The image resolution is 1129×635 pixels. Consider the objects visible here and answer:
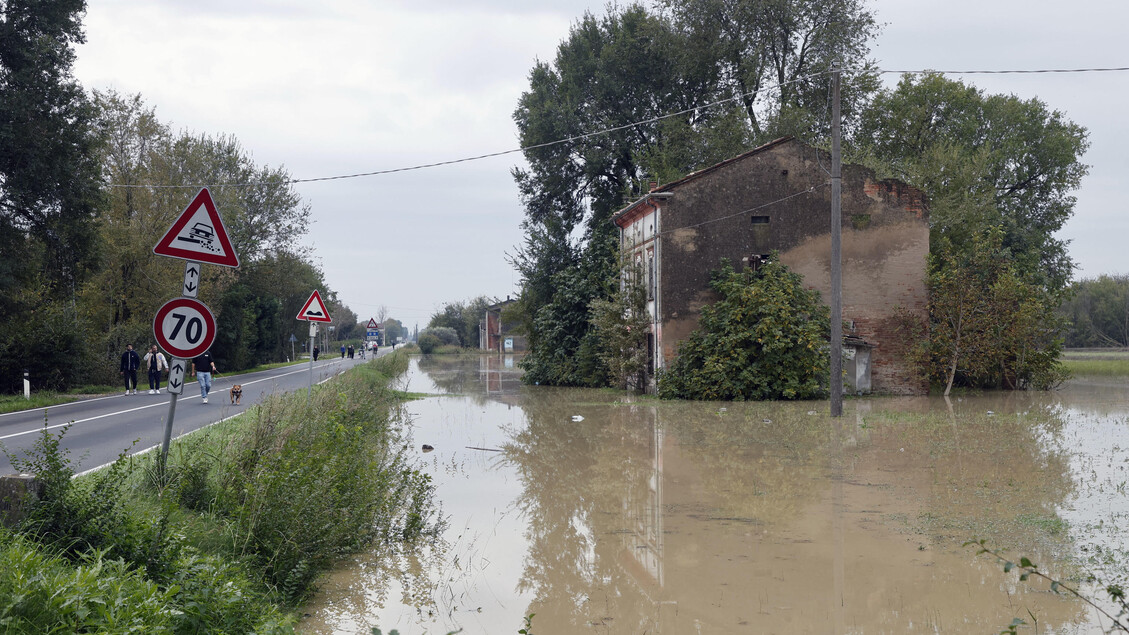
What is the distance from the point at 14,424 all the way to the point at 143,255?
2028cm

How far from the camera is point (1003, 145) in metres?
46.3

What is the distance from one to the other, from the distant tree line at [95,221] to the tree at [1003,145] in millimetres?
32272

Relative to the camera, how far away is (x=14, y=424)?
18.5 m

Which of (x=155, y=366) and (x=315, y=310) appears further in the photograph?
(x=155, y=366)

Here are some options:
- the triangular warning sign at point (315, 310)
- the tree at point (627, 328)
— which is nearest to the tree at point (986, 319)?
the tree at point (627, 328)

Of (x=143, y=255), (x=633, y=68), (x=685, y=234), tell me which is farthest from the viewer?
(x=633, y=68)

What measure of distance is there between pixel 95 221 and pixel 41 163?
5.03m

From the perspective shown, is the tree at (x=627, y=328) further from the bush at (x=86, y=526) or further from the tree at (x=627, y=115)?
the bush at (x=86, y=526)

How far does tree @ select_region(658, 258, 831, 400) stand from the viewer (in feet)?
88.0

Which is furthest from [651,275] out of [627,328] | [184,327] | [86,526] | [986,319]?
[86,526]

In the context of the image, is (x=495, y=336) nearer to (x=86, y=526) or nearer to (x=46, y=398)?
(x=46, y=398)

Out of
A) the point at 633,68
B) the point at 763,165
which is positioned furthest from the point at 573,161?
the point at 763,165

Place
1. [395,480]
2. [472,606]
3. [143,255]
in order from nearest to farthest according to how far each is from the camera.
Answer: [472,606] < [395,480] < [143,255]

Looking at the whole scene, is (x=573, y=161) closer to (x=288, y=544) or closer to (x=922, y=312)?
(x=922, y=312)
